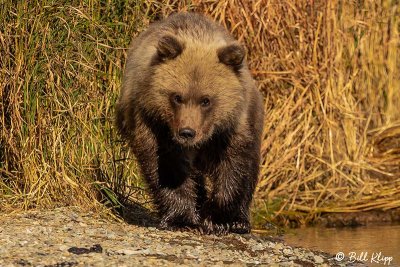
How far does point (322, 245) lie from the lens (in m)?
8.77

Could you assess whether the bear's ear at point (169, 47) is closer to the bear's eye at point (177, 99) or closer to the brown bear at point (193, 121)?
the brown bear at point (193, 121)

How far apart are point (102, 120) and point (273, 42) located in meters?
2.54

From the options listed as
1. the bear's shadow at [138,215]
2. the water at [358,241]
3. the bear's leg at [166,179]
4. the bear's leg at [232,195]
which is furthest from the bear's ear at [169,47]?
the water at [358,241]

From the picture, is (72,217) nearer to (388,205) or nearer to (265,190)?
(265,190)

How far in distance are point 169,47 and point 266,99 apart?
331 centimetres

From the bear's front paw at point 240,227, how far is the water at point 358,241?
0.73 meters

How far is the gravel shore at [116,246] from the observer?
6.13 m

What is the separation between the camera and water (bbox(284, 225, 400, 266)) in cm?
802

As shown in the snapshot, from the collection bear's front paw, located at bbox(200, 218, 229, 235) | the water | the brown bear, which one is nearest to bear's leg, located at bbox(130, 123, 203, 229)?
the brown bear

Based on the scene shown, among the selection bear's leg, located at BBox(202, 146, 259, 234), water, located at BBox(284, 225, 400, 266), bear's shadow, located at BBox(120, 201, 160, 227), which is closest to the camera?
bear's leg, located at BBox(202, 146, 259, 234)

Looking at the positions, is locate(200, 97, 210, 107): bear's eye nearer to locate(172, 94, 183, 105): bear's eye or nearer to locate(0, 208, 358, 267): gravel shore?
locate(172, 94, 183, 105): bear's eye

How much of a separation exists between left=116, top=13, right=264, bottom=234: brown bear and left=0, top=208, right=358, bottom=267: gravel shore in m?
0.31

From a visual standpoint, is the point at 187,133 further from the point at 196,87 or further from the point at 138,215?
the point at 138,215

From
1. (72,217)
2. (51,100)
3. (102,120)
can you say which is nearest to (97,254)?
(72,217)
